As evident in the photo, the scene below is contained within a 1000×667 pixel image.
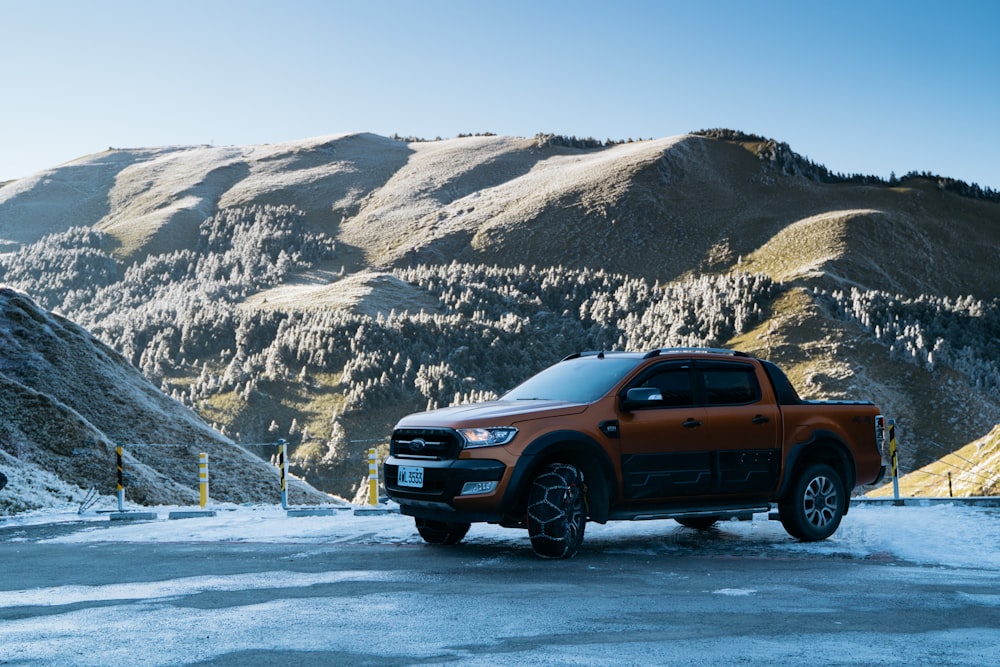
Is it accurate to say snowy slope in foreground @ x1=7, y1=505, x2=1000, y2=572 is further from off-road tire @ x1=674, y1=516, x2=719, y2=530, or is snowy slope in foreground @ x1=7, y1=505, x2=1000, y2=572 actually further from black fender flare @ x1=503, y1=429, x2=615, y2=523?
black fender flare @ x1=503, y1=429, x2=615, y2=523

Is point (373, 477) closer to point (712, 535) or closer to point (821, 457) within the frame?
point (712, 535)

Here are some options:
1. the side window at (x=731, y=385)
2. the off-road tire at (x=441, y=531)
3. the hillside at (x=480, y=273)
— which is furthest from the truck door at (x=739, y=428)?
the hillside at (x=480, y=273)

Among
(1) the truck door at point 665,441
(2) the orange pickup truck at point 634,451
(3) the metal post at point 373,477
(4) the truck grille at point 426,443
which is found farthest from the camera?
(3) the metal post at point 373,477

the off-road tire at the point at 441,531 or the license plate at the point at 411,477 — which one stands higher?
the license plate at the point at 411,477

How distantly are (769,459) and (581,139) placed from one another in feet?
411

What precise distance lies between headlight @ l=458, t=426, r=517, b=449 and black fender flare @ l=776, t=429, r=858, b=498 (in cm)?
337

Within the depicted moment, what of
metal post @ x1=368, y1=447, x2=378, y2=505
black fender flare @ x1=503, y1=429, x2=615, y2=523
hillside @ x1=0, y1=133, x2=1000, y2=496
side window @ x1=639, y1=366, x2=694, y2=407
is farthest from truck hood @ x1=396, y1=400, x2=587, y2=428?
hillside @ x1=0, y1=133, x2=1000, y2=496

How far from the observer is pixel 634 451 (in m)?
10.6

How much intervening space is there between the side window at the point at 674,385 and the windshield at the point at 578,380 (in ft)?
0.94

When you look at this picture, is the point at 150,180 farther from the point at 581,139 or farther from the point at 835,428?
the point at 835,428

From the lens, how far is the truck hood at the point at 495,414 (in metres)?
10.2

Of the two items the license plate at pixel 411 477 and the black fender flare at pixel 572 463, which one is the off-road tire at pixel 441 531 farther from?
the black fender flare at pixel 572 463

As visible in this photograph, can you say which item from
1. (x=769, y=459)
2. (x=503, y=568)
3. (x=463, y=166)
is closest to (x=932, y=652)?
(x=503, y=568)

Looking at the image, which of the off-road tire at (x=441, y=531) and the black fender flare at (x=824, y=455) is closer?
the black fender flare at (x=824, y=455)
